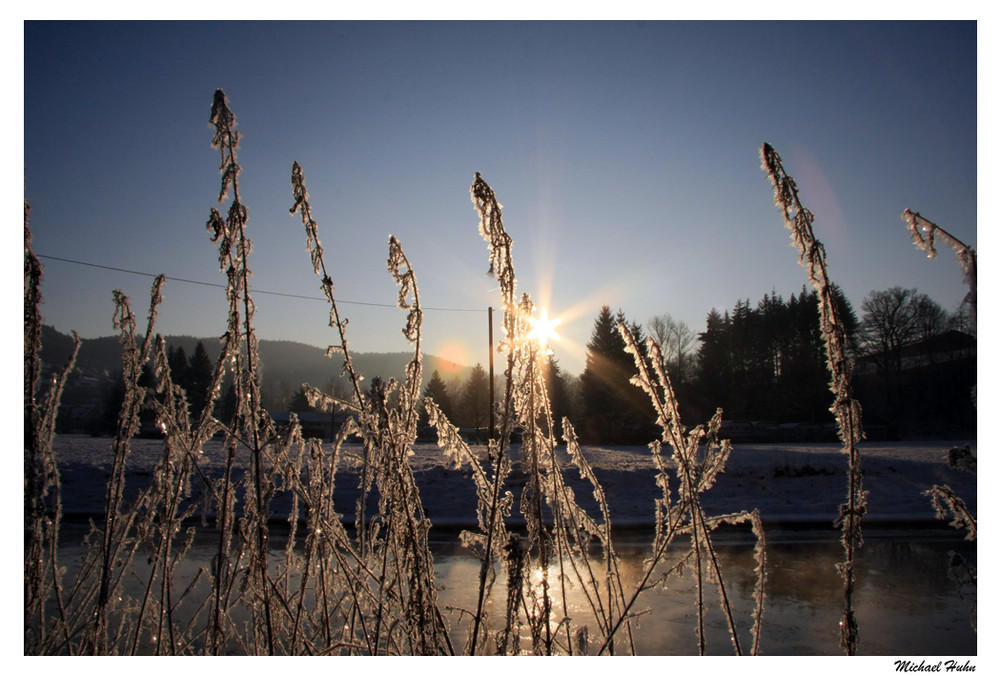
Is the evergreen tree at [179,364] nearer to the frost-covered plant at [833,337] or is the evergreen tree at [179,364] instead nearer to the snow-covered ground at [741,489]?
the snow-covered ground at [741,489]

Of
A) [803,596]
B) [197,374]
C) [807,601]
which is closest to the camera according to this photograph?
[807,601]

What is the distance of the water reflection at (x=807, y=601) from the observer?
4.18 m

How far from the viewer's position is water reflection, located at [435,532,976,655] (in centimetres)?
418

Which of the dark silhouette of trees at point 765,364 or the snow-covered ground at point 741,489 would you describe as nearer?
the snow-covered ground at point 741,489

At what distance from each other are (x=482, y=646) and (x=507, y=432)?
90 centimetres

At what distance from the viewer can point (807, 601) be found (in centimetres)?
523

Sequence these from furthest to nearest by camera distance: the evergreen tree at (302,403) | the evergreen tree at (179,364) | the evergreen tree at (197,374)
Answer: the evergreen tree at (197,374) < the evergreen tree at (179,364) < the evergreen tree at (302,403)

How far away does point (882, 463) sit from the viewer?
13922mm

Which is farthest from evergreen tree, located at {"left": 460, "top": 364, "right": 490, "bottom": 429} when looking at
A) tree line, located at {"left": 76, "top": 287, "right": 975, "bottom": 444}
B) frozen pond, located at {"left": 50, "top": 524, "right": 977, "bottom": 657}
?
frozen pond, located at {"left": 50, "top": 524, "right": 977, "bottom": 657}

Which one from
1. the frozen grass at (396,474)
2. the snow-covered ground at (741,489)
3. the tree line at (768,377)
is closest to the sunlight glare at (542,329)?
the frozen grass at (396,474)

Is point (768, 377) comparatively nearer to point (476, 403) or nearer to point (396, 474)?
point (476, 403)

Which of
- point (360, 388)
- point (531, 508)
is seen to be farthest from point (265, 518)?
point (531, 508)

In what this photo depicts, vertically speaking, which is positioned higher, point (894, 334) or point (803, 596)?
point (894, 334)

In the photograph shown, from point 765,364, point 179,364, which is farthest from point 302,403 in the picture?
point 765,364
